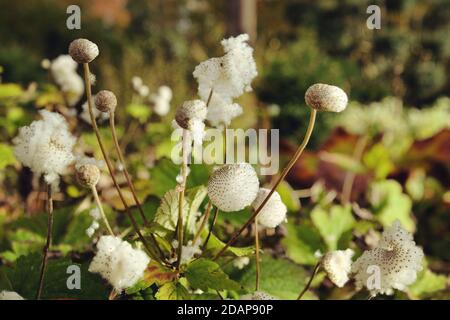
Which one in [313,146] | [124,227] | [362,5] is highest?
[362,5]

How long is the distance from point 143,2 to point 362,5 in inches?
181

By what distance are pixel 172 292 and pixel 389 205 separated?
878 mm

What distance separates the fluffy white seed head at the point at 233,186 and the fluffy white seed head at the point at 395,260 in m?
0.18

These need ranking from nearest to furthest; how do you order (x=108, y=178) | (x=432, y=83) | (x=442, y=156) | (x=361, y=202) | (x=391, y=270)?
(x=391, y=270), (x=108, y=178), (x=361, y=202), (x=442, y=156), (x=432, y=83)

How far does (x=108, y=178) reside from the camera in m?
1.34

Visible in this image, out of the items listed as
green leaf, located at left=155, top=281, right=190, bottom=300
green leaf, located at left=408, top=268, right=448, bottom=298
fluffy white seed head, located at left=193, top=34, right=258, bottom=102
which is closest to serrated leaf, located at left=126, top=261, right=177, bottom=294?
green leaf, located at left=155, top=281, right=190, bottom=300

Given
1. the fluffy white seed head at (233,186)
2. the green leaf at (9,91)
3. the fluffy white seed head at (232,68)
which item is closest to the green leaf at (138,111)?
the green leaf at (9,91)

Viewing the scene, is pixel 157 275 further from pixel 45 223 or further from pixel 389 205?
pixel 389 205

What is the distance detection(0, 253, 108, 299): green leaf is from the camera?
86cm

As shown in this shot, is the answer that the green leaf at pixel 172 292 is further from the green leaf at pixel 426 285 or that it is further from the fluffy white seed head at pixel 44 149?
the green leaf at pixel 426 285

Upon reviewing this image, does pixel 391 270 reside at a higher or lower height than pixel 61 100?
lower
